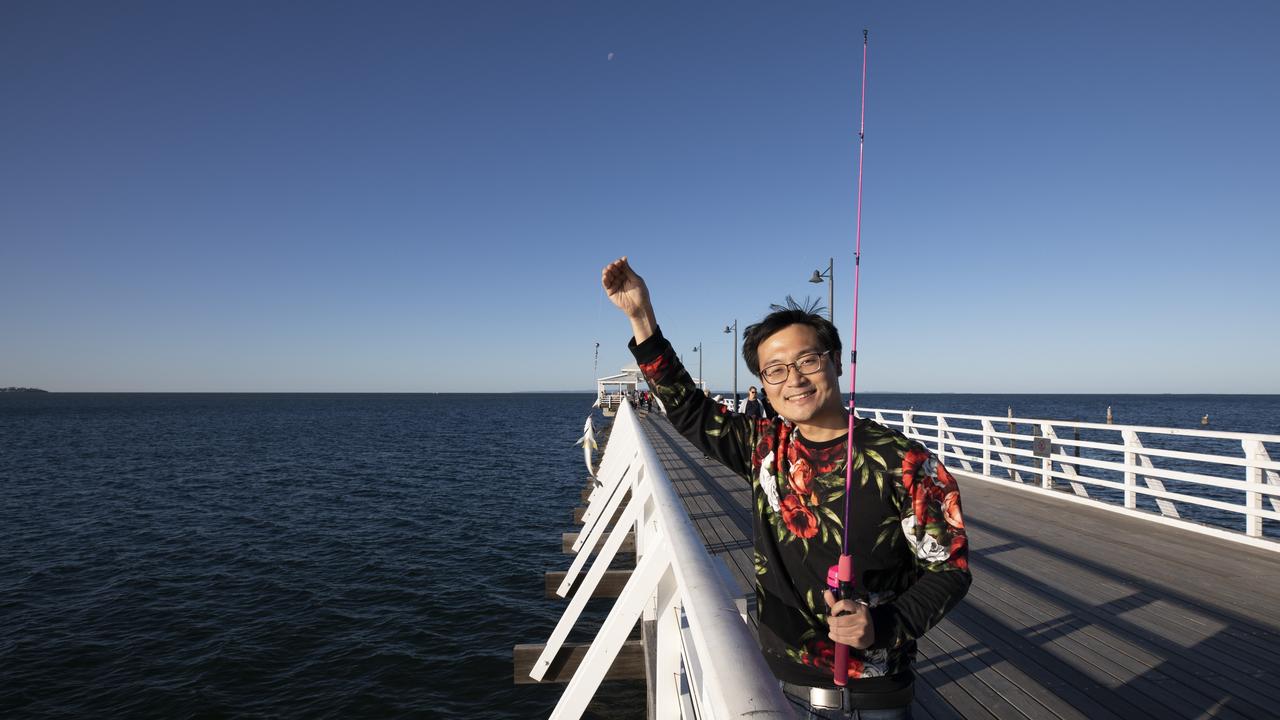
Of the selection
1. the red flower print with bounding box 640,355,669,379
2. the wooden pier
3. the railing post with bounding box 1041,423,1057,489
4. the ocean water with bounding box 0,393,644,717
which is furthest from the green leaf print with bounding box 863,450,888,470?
the railing post with bounding box 1041,423,1057,489

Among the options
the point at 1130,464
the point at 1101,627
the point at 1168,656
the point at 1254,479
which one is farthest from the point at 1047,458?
the point at 1168,656

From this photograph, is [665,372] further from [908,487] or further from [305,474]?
[305,474]

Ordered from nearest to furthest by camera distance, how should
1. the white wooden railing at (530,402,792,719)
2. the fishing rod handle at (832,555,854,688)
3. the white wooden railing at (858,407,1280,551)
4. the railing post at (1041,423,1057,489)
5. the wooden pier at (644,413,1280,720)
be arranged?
the white wooden railing at (530,402,792,719) → the fishing rod handle at (832,555,854,688) → the wooden pier at (644,413,1280,720) → the white wooden railing at (858,407,1280,551) → the railing post at (1041,423,1057,489)

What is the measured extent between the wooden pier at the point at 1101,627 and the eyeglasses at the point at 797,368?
2.58 m

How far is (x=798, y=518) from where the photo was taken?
65.6 inches

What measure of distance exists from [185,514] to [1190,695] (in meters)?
23.3

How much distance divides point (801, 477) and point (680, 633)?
922 mm

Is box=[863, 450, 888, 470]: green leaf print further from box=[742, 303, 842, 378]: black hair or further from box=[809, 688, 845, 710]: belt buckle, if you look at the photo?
box=[809, 688, 845, 710]: belt buckle

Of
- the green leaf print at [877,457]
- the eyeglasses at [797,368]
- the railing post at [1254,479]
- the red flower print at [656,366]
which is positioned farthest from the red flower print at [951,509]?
the railing post at [1254,479]

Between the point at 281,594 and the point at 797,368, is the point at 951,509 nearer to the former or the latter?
the point at 797,368

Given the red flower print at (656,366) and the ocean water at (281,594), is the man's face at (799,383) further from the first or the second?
the ocean water at (281,594)

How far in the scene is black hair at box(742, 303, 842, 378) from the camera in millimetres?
1772

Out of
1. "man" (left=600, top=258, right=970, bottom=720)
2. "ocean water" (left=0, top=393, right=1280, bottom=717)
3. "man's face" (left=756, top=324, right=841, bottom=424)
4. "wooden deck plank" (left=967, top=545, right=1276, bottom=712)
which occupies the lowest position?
"ocean water" (left=0, top=393, right=1280, bottom=717)

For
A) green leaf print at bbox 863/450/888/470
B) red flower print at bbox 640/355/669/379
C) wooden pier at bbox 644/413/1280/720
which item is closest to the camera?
green leaf print at bbox 863/450/888/470
